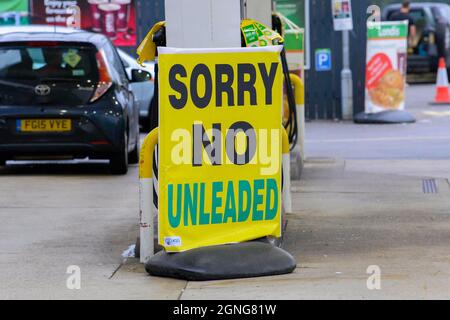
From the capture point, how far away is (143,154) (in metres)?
7.94

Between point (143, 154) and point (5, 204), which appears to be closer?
point (143, 154)

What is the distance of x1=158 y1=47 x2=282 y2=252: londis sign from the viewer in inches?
302

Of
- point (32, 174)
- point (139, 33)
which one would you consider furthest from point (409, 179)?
point (139, 33)

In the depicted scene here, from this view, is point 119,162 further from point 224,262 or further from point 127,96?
point 224,262

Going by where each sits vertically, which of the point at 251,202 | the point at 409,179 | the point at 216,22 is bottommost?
the point at 409,179

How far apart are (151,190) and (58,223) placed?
2.09 m

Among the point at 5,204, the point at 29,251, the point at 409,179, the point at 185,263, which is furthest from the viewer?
the point at 409,179

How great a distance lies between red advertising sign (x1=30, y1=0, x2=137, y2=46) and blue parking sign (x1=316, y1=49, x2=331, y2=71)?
3.34 meters

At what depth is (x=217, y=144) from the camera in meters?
7.71

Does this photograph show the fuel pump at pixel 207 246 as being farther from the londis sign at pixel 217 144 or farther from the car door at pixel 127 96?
the car door at pixel 127 96

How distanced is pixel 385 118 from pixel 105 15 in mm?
5507

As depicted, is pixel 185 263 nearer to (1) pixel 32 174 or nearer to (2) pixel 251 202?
(2) pixel 251 202

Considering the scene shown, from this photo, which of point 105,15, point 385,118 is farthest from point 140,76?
point 105,15

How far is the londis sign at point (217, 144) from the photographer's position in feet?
25.1
